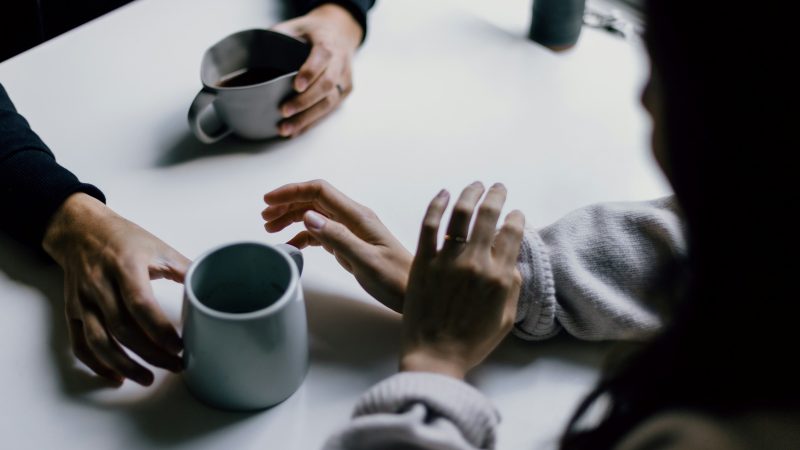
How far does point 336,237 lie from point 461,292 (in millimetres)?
114

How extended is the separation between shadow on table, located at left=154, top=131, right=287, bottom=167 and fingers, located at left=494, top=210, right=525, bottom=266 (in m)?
0.29

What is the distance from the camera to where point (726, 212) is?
0.40 meters

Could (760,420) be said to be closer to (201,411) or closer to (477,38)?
(201,411)

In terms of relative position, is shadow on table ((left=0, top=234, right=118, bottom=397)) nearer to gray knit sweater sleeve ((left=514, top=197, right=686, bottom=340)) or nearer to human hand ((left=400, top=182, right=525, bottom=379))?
human hand ((left=400, top=182, right=525, bottom=379))

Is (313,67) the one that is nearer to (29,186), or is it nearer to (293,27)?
(293,27)

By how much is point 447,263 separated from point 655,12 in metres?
0.26

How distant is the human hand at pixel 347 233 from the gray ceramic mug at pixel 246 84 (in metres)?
0.12

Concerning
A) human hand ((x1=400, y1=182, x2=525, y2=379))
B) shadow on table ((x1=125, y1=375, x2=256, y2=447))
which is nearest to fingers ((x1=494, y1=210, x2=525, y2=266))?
human hand ((x1=400, y1=182, x2=525, y2=379))

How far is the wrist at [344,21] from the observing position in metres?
0.91

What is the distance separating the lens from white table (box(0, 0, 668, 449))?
553 mm

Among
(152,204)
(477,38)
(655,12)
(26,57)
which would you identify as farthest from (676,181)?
(26,57)

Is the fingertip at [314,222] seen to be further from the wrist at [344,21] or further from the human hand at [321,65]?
the wrist at [344,21]

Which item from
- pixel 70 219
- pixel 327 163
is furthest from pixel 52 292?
pixel 327 163

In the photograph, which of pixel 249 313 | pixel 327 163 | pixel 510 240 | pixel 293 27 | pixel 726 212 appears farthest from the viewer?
pixel 293 27
